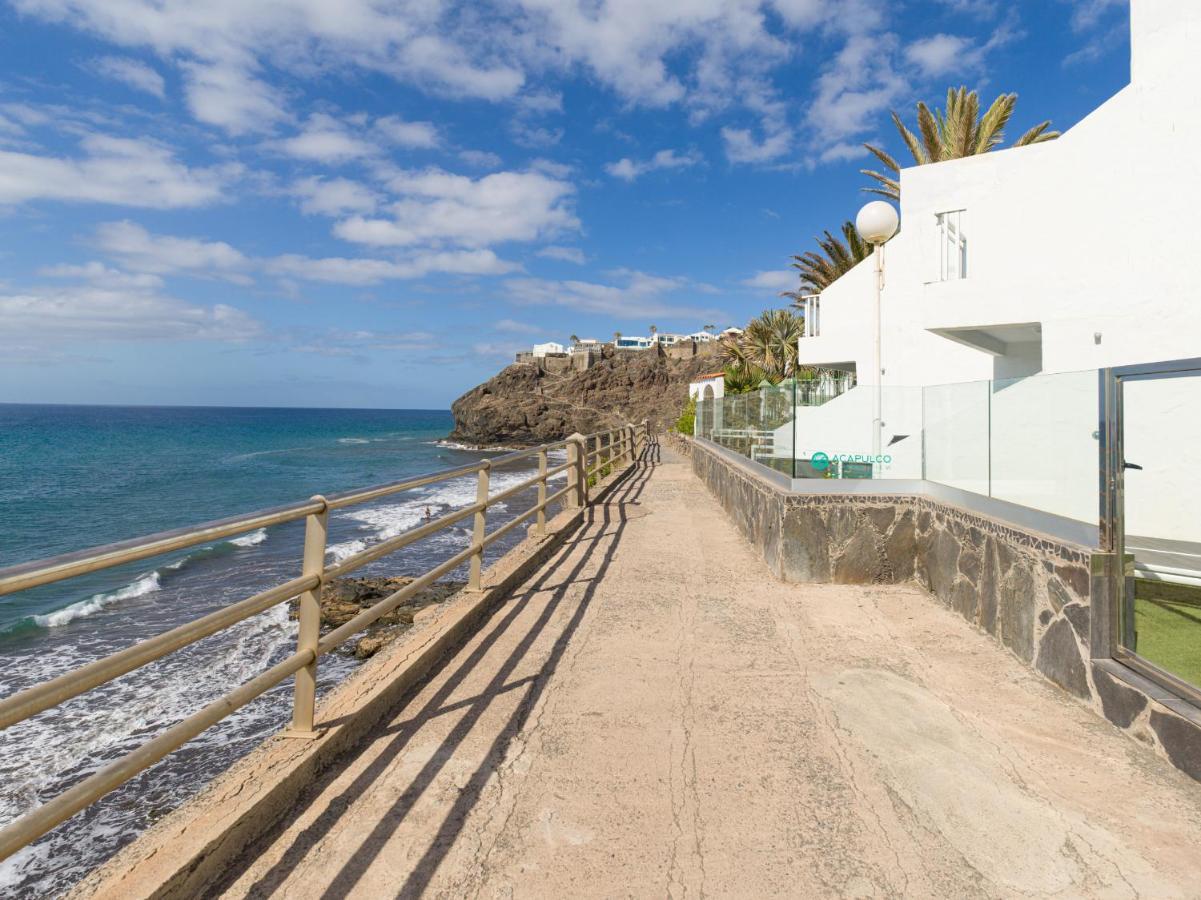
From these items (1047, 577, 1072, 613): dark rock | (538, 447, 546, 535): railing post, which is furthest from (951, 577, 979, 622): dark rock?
(538, 447, 546, 535): railing post

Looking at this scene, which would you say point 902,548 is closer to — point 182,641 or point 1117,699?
point 1117,699

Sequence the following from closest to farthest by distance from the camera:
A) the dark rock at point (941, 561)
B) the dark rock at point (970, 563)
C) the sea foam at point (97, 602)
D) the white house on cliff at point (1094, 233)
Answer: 1. the dark rock at point (970, 563)
2. the dark rock at point (941, 561)
3. the white house on cliff at point (1094, 233)
4. the sea foam at point (97, 602)

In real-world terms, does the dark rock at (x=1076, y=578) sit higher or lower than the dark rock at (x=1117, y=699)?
higher

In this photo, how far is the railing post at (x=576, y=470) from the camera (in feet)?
32.5

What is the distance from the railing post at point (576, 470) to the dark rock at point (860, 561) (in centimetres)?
435

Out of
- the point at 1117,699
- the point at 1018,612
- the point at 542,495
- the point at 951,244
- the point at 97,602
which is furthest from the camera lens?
the point at 97,602

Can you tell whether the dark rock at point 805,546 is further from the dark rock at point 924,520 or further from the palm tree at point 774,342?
the palm tree at point 774,342

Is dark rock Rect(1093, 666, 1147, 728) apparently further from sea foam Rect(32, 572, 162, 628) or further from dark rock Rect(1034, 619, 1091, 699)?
sea foam Rect(32, 572, 162, 628)

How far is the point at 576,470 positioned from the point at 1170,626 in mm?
7906

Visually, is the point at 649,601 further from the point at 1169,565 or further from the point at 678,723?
the point at 1169,565

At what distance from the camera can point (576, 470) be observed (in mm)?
10594

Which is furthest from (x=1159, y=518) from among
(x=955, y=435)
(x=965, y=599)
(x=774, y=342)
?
(x=774, y=342)

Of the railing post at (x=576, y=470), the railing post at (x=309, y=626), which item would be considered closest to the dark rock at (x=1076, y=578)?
the railing post at (x=309, y=626)

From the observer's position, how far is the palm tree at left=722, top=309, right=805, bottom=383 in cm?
4088
